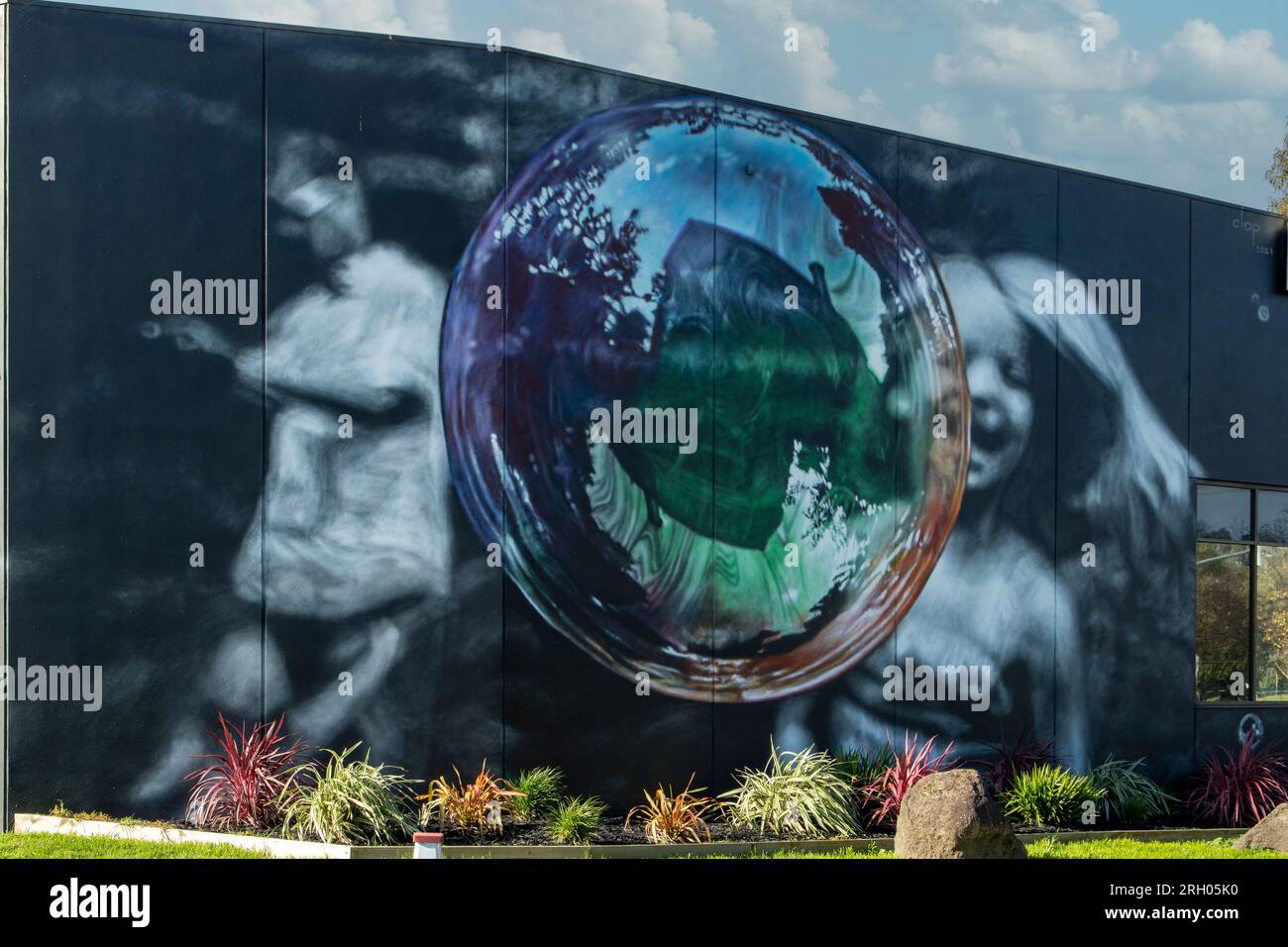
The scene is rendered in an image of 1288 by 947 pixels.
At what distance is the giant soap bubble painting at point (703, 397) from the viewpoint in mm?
13250

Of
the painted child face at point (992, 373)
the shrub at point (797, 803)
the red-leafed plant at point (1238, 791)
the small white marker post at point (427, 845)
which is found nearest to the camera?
the small white marker post at point (427, 845)

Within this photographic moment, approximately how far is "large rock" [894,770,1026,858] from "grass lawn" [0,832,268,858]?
197 inches

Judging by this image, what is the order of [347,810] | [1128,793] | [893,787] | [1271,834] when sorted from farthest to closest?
1. [1128,793]
2. [893,787]
3. [1271,834]
4. [347,810]

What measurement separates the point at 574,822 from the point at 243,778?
2.79 metres

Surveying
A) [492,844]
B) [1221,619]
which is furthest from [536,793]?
[1221,619]

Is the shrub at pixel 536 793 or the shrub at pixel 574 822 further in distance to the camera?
the shrub at pixel 536 793

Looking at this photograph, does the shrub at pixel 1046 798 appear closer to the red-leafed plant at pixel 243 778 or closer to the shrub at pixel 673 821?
the shrub at pixel 673 821

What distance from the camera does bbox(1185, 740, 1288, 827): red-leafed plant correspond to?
15938 millimetres

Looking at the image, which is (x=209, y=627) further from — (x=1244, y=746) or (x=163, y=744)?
(x=1244, y=746)

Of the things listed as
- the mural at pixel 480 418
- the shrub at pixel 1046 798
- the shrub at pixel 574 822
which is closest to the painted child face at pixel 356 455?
the mural at pixel 480 418

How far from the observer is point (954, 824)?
10.6 metres

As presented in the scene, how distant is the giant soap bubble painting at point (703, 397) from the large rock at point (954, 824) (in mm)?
3385

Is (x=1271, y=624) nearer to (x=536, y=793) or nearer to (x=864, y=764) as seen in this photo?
(x=864, y=764)
